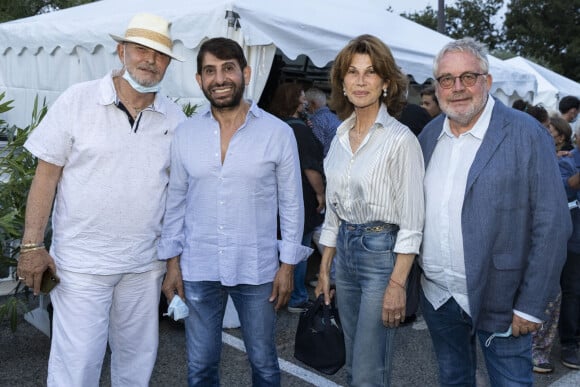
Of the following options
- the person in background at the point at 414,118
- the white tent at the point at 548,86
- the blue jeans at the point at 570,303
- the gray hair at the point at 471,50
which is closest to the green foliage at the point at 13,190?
the gray hair at the point at 471,50

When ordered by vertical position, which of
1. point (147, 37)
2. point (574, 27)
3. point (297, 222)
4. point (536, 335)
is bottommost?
point (536, 335)

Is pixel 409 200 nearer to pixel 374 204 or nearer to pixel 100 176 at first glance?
pixel 374 204

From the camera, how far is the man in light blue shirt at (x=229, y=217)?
2586mm

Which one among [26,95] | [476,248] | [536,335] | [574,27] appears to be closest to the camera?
[476,248]

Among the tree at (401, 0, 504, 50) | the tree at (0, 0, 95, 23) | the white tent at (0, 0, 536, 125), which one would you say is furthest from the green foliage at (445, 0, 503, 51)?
the white tent at (0, 0, 536, 125)

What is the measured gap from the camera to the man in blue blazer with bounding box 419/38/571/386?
2.18 meters

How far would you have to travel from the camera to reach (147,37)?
2.73 metres

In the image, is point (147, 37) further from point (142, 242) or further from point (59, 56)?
point (59, 56)

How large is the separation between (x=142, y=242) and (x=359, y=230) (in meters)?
1.02

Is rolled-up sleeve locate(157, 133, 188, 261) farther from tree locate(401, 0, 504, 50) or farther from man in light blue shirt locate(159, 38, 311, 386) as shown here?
tree locate(401, 0, 504, 50)

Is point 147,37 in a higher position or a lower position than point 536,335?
higher

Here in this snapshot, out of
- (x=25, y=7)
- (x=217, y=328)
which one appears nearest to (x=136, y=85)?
(x=217, y=328)

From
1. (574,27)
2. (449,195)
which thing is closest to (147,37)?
(449,195)

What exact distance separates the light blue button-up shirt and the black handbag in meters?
0.26
